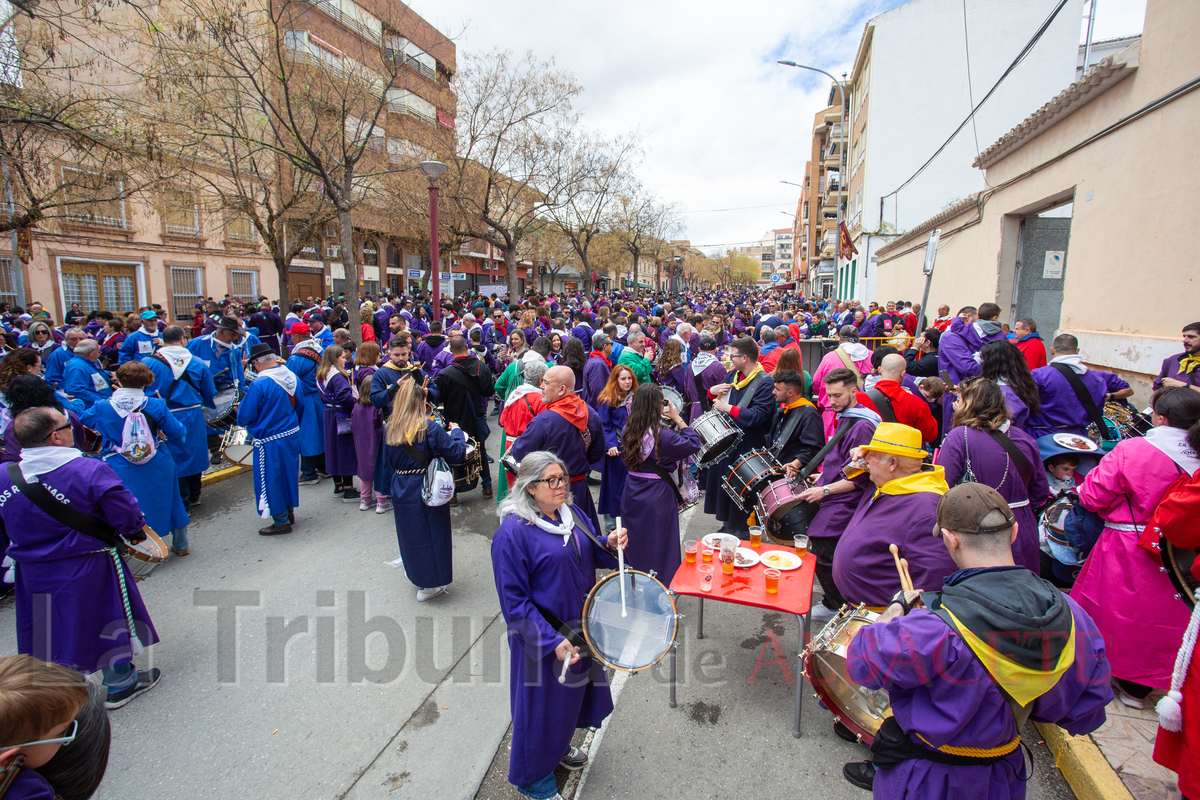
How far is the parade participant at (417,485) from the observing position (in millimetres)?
4582

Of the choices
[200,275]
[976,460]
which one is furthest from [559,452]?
[200,275]

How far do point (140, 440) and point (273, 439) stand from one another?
1.16 m

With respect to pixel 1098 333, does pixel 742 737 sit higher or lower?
lower

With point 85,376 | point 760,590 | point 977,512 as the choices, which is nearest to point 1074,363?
point 760,590

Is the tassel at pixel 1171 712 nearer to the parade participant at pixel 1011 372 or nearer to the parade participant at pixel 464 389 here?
the parade participant at pixel 1011 372

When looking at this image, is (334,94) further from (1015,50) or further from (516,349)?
(1015,50)

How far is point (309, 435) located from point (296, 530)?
5.92 feet

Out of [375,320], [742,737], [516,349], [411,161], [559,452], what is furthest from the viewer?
[411,161]

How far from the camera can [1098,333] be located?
735cm

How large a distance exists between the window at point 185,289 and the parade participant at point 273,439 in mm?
22692

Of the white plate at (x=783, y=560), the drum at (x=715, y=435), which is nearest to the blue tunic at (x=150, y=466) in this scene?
the drum at (x=715, y=435)

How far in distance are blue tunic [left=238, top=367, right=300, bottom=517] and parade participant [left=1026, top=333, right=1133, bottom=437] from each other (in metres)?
7.27

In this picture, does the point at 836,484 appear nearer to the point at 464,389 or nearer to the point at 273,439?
the point at 464,389

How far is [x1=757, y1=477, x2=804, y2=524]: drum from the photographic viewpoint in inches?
160
